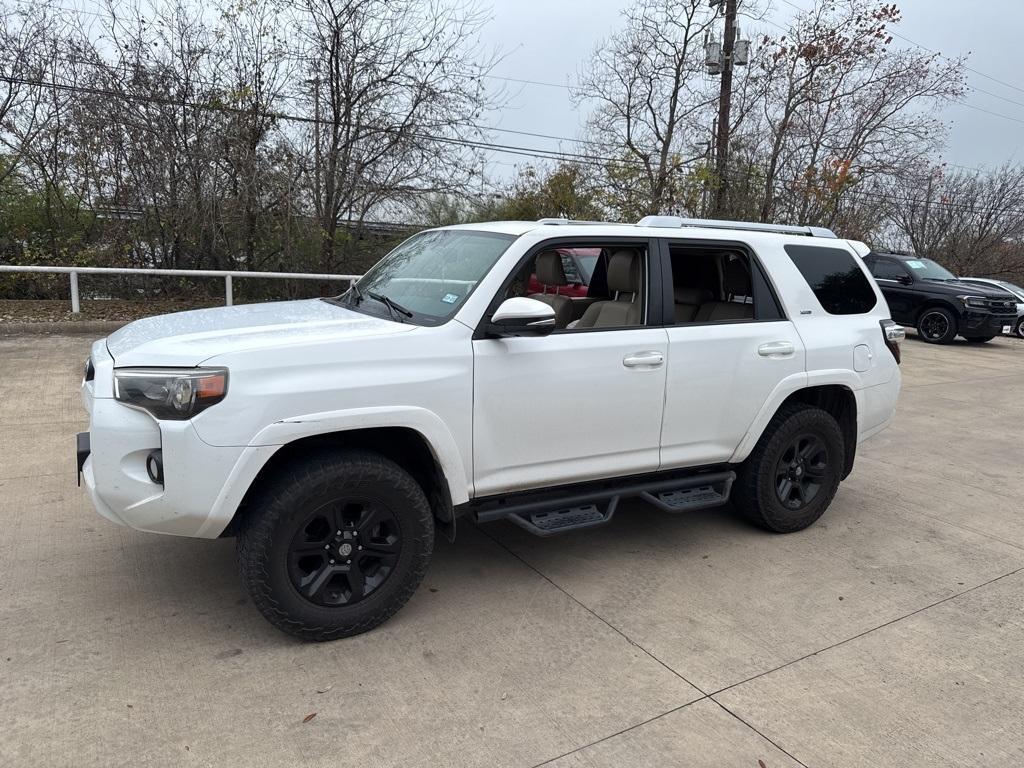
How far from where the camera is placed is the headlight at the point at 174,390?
282 cm

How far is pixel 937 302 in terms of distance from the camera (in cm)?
1581

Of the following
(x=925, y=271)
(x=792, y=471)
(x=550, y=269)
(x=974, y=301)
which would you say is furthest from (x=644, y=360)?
(x=925, y=271)

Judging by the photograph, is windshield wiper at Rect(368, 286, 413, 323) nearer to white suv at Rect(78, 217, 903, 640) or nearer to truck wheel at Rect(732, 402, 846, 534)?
white suv at Rect(78, 217, 903, 640)

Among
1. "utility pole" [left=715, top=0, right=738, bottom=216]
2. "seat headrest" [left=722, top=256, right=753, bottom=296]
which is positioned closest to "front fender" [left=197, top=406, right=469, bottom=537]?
"seat headrest" [left=722, top=256, right=753, bottom=296]

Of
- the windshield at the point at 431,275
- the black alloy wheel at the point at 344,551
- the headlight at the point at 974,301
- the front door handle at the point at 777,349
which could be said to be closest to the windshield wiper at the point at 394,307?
the windshield at the point at 431,275

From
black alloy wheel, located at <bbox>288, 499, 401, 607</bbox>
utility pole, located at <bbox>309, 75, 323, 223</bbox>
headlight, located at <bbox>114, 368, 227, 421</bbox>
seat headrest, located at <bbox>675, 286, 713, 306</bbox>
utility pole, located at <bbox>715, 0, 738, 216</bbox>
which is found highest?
utility pole, located at <bbox>715, 0, 738, 216</bbox>

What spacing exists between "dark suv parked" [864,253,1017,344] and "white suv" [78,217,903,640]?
12.1 m

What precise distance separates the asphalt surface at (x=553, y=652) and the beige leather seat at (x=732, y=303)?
1.33 m

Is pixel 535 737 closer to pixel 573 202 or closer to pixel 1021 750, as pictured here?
pixel 1021 750

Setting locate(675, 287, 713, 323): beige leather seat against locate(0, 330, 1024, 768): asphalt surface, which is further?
locate(675, 287, 713, 323): beige leather seat

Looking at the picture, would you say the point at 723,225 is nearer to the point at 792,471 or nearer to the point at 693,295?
the point at 693,295

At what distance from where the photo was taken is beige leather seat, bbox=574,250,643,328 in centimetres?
407

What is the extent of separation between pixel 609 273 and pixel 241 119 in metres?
10.1

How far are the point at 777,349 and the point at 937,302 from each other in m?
13.8
